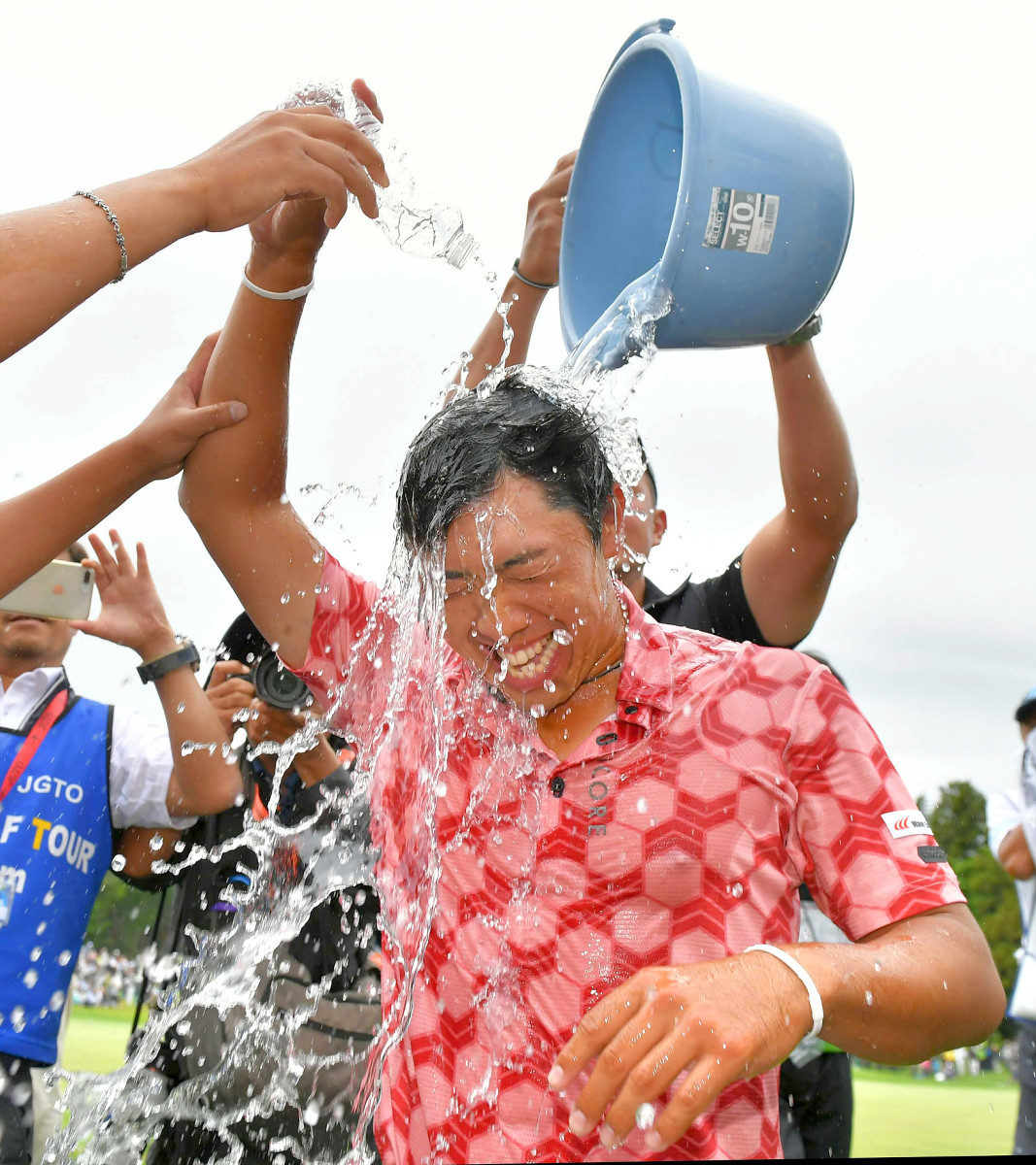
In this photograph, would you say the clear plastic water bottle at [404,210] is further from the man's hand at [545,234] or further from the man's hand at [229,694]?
the man's hand at [229,694]

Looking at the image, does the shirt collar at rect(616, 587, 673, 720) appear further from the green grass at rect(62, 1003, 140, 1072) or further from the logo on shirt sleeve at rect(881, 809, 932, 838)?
the green grass at rect(62, 1003, 140, 1072)

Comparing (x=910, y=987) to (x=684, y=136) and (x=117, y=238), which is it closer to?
(x=684, y=136)

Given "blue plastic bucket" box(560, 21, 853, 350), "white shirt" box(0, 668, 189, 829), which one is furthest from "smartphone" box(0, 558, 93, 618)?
"blue plastic bucket" box(560, 21, 853, 350)

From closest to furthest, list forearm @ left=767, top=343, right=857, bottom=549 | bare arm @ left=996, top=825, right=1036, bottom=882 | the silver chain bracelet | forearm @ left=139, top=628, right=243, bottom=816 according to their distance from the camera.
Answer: the silver chain bracelet → forearm @ left=767, top=343, right=857, bottom=549 → forearm @ left=139, top=628, right=243, bottom=816 → bare arm @ left=996, top=825, right=1036, bottom=882

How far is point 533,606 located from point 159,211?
0.86 metres

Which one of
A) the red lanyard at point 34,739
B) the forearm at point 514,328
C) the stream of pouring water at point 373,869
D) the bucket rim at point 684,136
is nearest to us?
the stream of pouring water at point 373,869

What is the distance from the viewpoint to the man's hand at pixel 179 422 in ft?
6.95

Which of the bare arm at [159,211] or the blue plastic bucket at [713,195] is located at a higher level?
the bare arm at [159,211]

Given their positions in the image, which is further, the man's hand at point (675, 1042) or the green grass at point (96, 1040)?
the green grass at point (96, 1040)

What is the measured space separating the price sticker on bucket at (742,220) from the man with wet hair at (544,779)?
0.39m

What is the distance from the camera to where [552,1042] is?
67.2 inches

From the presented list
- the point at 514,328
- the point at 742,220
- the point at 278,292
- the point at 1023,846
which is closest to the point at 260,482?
the point at 278,292

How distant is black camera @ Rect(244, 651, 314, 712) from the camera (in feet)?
10.1

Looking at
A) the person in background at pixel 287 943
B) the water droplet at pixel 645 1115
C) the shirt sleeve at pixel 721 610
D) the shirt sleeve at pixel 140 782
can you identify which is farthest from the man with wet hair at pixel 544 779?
the shirt sleeve at pixel 140 782
